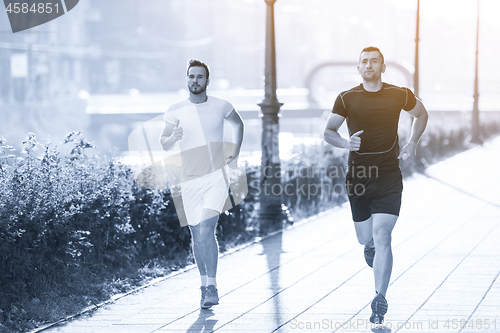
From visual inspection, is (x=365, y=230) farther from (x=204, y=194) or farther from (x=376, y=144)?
(x=204, y=194)

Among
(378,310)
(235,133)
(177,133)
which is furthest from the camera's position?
(235,133)

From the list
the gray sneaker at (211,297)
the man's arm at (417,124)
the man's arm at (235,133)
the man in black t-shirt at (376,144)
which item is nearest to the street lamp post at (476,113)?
the man's arm at (417,124)

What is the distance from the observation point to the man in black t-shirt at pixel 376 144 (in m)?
4.99

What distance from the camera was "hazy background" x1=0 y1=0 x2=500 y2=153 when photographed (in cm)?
5606

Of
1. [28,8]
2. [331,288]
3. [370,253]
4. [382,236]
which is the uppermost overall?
[28,8]

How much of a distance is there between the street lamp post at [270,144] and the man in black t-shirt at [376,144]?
16.1 feet

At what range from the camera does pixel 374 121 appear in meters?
5.01

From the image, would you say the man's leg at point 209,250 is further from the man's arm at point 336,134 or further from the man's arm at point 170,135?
the man's arm at point 336,134

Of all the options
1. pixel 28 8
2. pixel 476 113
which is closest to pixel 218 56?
pixel 476 113

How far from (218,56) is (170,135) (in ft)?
257

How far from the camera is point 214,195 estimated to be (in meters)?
5.42

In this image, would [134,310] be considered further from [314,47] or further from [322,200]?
[314,47]

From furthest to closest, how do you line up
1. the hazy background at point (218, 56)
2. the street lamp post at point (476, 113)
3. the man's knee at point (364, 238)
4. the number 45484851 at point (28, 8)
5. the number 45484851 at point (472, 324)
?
the hazy background at point (218, 56), the street lamp post at point (476, 113), the number 45484851 at point (28, 8), the man's knee at point (364, 238), the number 45484851 at point (472, 324)

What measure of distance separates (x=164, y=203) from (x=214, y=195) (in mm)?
2423
